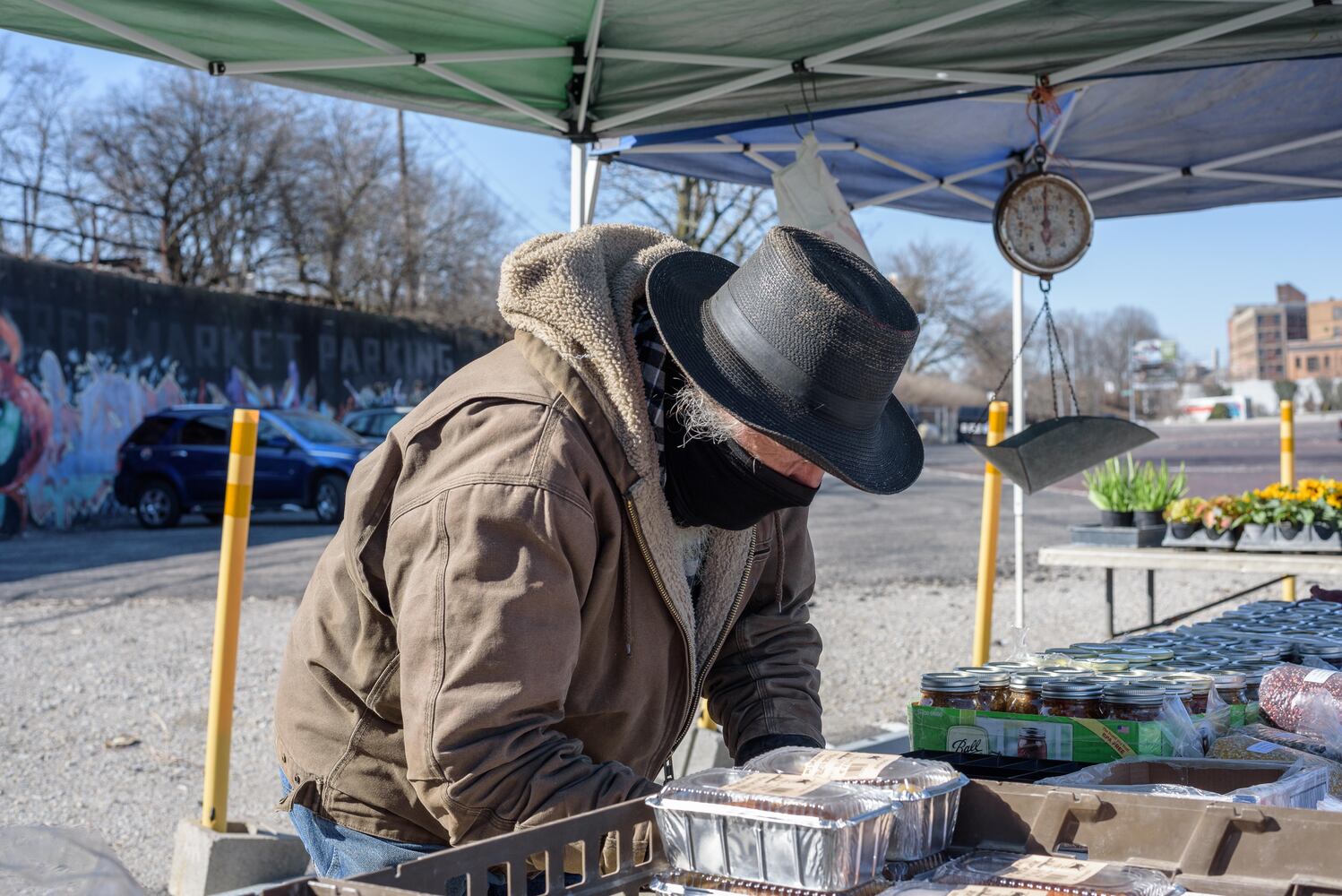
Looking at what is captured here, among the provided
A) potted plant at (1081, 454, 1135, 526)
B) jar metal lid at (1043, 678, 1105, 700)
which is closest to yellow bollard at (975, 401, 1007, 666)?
potted plant at (1081, 454, 1135, 526)

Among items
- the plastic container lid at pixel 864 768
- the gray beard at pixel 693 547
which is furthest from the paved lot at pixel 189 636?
the plastic container lid at pixel 864 768

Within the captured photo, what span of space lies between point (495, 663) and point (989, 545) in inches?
165

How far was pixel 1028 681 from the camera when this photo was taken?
2080mm

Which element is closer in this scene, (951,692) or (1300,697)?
(951,692)

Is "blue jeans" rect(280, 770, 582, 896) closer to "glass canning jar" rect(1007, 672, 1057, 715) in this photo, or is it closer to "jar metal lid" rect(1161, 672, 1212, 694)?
"glass canning jar" rect(1007, 672, 1057, 715)

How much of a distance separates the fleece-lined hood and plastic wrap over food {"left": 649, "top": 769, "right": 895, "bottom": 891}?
1.83 ft

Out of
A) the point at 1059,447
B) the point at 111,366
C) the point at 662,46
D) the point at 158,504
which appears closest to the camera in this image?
the point at 662,46

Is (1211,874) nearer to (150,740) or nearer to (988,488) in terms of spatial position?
(988,488)

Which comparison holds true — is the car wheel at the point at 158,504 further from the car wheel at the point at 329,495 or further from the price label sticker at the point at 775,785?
the price label sticker at the point at 775,785

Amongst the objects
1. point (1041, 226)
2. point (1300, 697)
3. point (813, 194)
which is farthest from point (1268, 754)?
point (1041, 226)

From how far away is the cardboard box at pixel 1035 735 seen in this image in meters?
1.87

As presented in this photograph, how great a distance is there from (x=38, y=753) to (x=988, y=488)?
475 cm

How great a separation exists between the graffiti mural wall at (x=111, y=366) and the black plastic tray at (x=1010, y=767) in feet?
58.5

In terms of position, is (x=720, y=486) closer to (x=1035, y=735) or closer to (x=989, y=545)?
(x=1035, y=735)
